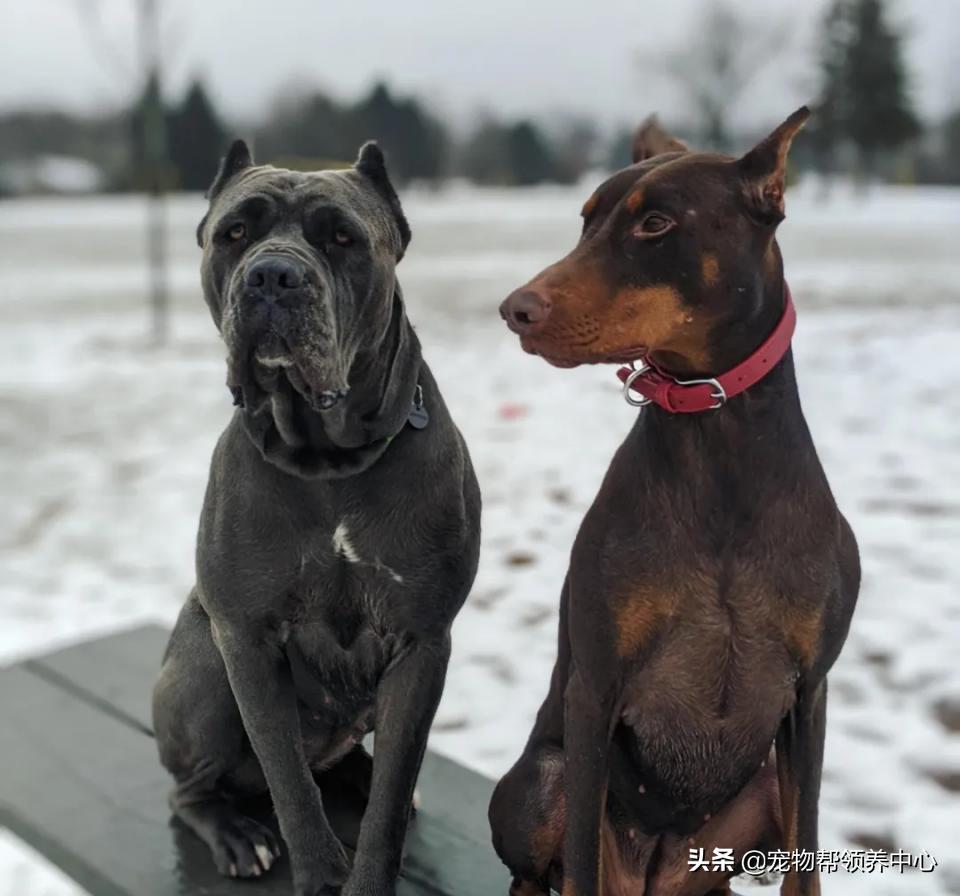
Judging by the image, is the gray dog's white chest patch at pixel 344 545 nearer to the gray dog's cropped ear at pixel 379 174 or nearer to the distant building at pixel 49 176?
the gray dog's cropped ear at pixel 379 174

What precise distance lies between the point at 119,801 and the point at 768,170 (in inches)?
88.8

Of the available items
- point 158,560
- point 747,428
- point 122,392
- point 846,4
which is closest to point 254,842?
point 747,428

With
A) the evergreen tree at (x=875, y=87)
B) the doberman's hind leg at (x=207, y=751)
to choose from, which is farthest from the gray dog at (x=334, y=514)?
the evergreen tree at (x=875, y=87)

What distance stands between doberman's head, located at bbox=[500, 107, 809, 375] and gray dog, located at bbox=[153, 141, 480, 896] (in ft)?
1.49

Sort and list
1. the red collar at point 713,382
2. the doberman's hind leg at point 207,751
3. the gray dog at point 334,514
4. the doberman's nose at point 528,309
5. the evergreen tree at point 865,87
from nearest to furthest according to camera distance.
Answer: the doberman's nose at point 528,309
the red collar at point 713,382
the gray dog at point 334,514
the doberman's hind leg at point 207,751
the evergreen tree at point 865,87

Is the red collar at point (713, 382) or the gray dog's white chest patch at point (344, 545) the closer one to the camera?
the red collar at point (713, 382)

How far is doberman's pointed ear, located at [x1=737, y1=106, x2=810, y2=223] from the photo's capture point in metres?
1.76

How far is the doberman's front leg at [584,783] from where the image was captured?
1.96m

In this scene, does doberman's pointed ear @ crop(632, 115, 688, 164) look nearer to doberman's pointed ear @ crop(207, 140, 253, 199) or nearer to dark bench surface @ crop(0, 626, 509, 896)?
doberman's pointed ear @ crop(207, 140, 253, 199)

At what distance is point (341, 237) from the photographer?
2098mm

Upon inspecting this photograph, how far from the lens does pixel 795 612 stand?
1861 mm

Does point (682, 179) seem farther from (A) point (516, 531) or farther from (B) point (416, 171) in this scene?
(B) point (416, 171)

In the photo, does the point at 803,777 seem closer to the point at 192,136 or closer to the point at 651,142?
the point at 651,142

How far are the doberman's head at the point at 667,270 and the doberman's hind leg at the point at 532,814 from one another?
87cm
